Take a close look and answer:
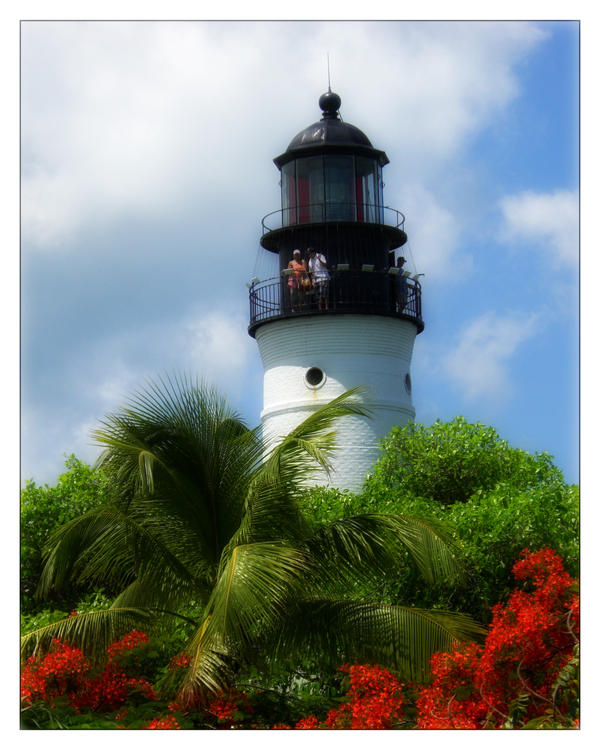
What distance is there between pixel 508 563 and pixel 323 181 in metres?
8.93

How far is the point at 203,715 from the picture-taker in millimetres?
10203

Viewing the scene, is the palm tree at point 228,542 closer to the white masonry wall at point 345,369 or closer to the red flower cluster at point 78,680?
the red flower cluster at point 78,680

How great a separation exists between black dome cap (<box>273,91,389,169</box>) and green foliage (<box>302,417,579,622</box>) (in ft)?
18.2

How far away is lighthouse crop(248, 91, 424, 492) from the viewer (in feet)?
64.6

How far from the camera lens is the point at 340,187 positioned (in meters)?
20.2

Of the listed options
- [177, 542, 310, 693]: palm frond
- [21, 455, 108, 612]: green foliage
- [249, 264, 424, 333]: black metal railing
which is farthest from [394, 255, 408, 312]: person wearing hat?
[177, 542, 310, 693]: palm frond

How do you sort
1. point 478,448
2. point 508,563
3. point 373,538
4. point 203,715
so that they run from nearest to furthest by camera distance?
point 203,715
point 373,538
point 508,563
point 478,448

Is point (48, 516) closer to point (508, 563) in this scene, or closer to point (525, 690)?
point (508, 563)

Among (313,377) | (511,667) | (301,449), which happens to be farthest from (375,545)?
(313,377)

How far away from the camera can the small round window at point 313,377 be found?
782 inches

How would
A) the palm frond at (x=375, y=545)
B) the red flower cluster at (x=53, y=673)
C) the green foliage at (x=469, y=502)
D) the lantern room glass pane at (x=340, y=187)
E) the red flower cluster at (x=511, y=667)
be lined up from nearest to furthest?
the red flower cluster at (x=511, y=667) → the red flower cluster at (x=53, y=673) → the palm frond at (x=375, y=545) → the green foliage at (x=469, y=502) → the lantern room glass pane at (x=340, y=187)

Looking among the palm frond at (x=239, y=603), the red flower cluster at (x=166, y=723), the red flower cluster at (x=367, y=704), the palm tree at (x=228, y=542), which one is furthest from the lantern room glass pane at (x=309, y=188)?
the red flower cluster at (x=166, y=723)

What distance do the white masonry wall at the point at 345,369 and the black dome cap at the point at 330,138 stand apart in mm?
3180

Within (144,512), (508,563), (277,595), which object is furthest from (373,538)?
(508,563)
